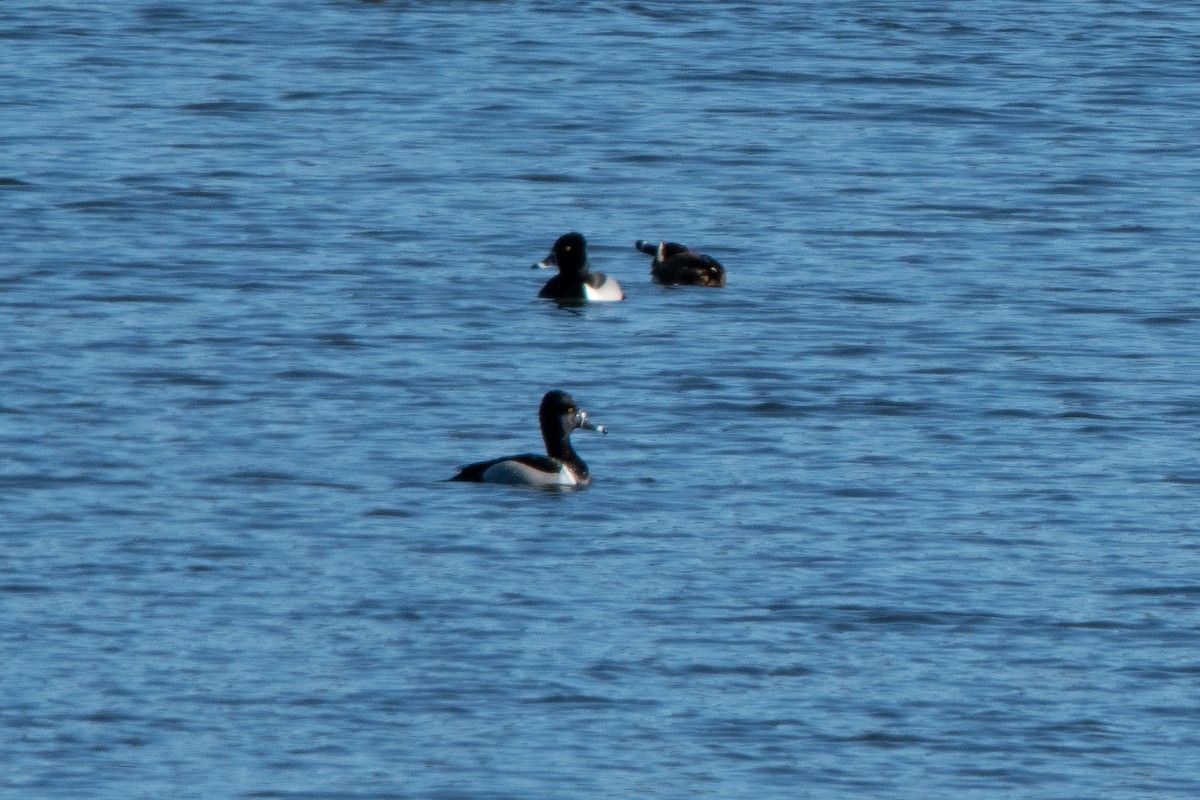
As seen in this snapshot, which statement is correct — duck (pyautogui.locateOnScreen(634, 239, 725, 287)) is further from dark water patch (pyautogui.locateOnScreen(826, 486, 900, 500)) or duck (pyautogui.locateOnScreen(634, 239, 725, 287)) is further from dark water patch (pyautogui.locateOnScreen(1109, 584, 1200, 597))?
dark water patch (pyautogui.locateOnScreen(1109, 584, 1200, 597))

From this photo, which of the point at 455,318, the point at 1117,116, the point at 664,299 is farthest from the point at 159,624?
the point at 1117,116

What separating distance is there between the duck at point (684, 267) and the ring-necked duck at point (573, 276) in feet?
1.68

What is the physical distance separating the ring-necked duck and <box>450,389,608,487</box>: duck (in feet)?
15.7

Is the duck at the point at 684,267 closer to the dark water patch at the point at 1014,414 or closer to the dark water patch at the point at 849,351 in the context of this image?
the dark water patch at the point at 849,351

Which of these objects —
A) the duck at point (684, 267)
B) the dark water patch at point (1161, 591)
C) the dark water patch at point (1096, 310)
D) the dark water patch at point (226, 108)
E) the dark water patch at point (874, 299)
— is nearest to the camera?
the dark water patch at point (1161, 591)

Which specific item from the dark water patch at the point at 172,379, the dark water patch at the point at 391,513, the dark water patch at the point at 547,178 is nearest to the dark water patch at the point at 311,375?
the dark water patch at the point at 172,379

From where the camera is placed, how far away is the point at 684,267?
2094 cm

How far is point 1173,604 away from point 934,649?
4.79ft

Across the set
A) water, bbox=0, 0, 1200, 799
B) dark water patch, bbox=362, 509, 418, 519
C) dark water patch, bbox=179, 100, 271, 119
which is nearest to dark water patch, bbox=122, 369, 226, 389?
water, bbox=0, 0, 1200, 799

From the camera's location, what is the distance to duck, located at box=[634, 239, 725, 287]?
20.9 meters

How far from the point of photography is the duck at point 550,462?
14.8m

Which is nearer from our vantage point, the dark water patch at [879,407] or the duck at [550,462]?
the duck at [550,462]

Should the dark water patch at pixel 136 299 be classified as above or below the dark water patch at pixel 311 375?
above

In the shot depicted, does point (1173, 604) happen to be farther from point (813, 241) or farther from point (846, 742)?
point (813, 241)
